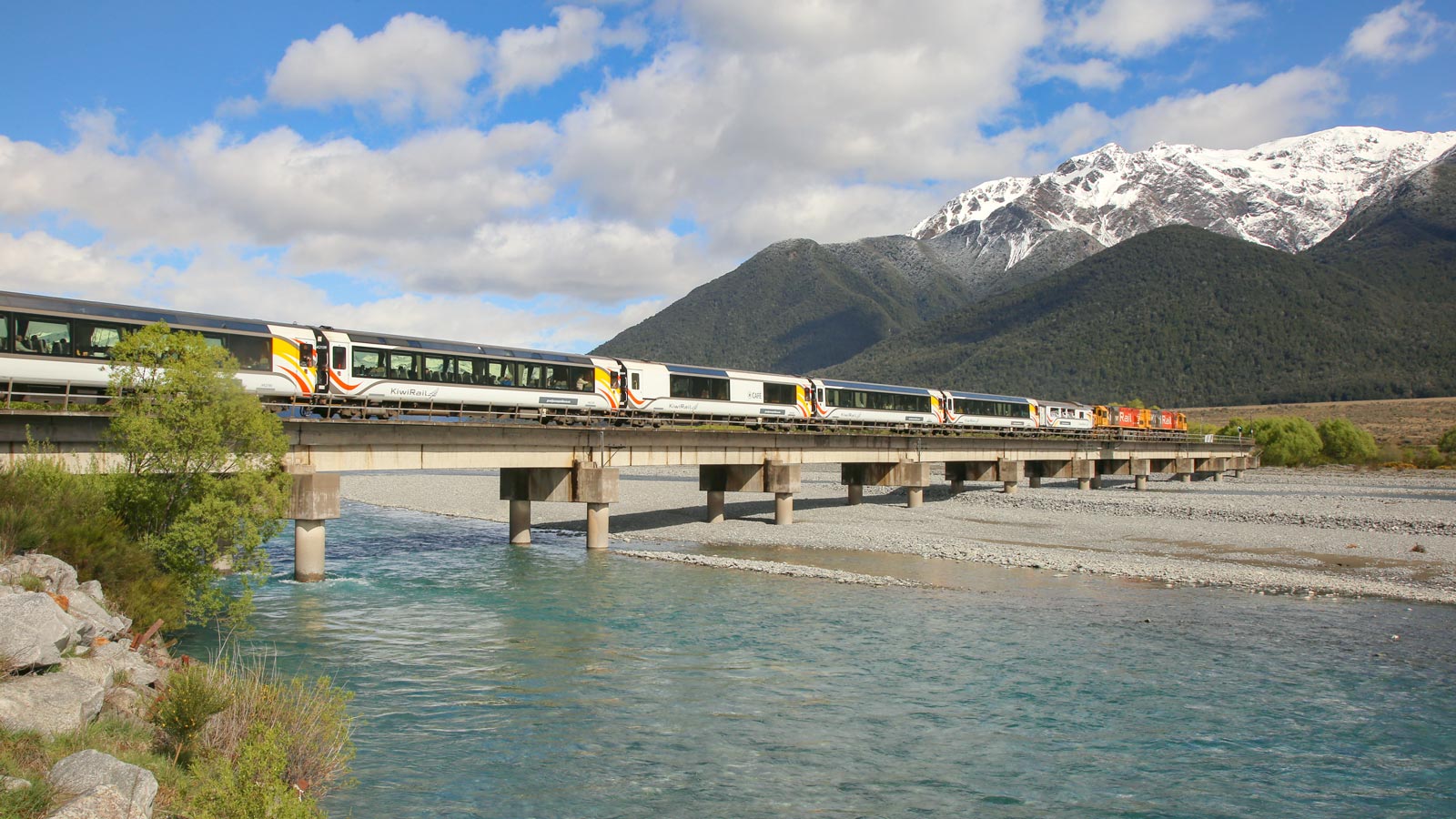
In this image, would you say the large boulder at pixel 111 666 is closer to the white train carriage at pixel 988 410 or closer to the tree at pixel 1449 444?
the white train carriage at pixel 988 410

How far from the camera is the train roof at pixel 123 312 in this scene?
79.8ft

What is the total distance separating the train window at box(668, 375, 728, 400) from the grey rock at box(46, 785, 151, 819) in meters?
37.3

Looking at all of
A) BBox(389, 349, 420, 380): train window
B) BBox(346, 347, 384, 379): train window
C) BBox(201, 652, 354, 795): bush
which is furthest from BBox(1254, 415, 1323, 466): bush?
BBox(201, 652, 354, 795): bush

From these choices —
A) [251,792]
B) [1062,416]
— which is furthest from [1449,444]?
[251,792]

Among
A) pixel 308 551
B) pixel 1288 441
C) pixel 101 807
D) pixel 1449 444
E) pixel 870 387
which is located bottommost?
pixel 101 807

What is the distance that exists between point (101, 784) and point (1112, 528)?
47.3 meters

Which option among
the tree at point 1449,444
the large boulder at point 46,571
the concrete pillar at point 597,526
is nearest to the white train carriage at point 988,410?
the concrete pillar at point 597,526

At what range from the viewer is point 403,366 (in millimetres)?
34000

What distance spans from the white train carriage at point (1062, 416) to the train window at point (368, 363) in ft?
193

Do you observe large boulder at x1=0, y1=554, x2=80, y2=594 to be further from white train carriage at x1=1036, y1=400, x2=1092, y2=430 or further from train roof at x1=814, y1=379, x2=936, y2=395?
white train carriage at x1=1036, y1=400, x2=1092, y2=430

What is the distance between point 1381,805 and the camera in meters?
12.4

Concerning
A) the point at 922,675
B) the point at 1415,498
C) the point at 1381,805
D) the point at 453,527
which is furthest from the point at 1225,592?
the point at 1415,498

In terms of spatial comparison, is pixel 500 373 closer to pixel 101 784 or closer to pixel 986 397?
pixel 101 784

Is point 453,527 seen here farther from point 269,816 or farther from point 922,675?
point 269,816
